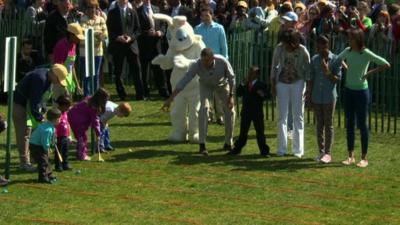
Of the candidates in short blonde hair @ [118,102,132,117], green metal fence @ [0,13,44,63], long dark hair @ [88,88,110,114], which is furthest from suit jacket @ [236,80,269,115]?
green metal fence @ [0,13,44,63]

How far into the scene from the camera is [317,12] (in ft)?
72.9

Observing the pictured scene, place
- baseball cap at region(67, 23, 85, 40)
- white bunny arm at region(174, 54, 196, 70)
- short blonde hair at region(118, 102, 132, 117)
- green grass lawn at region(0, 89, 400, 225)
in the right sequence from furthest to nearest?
baseball cap at region(67, 23, 85, 40)
white bunny arm at region(174, 54, 196, 70)
short blonde hair at region(118, 102, 132, 117)
green grass lawn at region(0, 89, 400, 225)

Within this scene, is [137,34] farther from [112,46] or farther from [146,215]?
[146,215]

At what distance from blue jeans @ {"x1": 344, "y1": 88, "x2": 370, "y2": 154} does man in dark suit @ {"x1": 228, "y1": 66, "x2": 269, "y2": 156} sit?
1.32 meters

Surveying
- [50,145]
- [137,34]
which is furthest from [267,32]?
[50,145]

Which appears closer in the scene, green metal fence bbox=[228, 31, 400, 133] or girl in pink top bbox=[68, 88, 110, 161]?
girl in pink top bbox=[68, 88, 110, 161]

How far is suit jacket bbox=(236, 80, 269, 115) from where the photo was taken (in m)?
17.4

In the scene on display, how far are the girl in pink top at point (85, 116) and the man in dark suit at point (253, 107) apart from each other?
6.88 ft

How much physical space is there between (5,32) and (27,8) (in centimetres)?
78

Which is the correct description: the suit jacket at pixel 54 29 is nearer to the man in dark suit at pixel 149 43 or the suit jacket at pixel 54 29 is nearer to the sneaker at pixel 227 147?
the man in dark suit at pixel 149 43

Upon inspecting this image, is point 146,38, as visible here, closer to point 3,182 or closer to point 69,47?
point 69,47

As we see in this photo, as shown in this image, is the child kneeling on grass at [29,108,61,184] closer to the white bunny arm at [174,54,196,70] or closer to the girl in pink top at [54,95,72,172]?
the girl in pink top at [54,95,72,172]

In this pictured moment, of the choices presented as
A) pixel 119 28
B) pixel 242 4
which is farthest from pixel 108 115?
pixel 242 4

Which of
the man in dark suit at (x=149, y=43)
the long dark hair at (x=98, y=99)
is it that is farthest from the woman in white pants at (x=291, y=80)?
the man in dark suit at (x=149, y=43)
